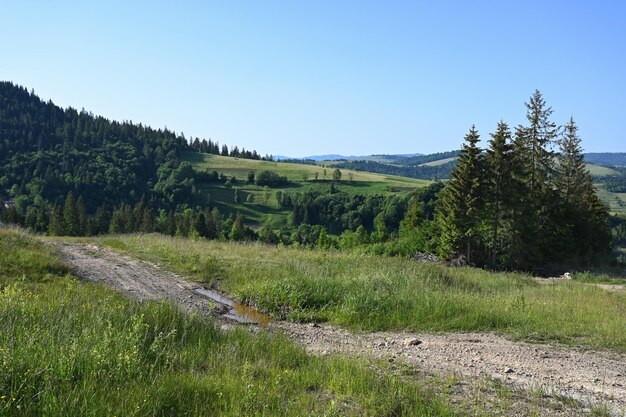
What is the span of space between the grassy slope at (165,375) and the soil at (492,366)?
28.7 inches

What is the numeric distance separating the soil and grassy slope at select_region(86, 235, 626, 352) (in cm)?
69

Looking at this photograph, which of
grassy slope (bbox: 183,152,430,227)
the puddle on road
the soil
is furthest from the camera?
grassy slope (bbox: 183,152,430,227)

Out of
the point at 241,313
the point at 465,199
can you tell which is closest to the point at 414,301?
the point at 241,313

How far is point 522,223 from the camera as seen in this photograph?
106 feet

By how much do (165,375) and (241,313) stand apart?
6084 mm

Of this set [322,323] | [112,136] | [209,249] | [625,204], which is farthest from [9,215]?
[625,204]


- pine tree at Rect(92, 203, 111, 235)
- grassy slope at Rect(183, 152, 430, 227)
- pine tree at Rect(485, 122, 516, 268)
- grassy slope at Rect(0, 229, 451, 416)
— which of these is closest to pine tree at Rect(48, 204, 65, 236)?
pine tree at Rect(92, 203, 111, 235)

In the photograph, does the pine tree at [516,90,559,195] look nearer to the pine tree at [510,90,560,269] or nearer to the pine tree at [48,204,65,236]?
the pine tree at [510,90,560,269]

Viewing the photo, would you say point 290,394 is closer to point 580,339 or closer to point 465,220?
point 580,339

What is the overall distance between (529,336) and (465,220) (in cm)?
2367

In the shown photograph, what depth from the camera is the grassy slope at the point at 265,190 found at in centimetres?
14338

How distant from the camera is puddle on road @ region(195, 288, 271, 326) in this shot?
35.4ft

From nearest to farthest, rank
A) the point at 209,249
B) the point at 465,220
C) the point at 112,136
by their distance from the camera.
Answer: the point at 209,249 → the point at 465,220 → the point at 112,136

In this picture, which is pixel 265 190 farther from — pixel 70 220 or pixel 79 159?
pixel 70 220
